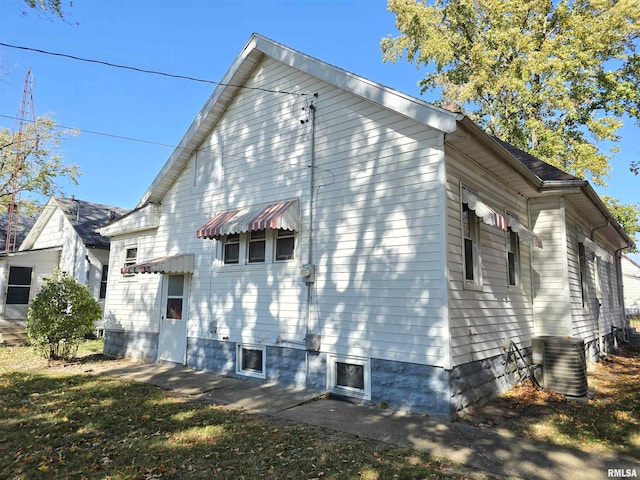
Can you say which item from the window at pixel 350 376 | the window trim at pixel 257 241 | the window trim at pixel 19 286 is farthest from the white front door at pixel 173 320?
the window trim at pixel 19 286

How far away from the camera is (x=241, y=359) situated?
8.98m

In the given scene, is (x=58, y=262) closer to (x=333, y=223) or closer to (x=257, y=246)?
(x=257, y=246)

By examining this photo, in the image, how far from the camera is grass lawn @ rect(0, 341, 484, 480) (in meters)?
4.25

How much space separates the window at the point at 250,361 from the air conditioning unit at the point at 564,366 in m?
5.70

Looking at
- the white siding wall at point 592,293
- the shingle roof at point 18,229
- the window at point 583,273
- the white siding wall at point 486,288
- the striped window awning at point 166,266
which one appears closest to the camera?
the white siding wall at point 486,288

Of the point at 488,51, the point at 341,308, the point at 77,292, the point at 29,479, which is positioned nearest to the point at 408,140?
the point at 341,308

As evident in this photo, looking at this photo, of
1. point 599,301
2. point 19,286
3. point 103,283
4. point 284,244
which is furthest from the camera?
point 103,283

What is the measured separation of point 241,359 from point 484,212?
587 cm

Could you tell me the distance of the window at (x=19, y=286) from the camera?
55.3 ft

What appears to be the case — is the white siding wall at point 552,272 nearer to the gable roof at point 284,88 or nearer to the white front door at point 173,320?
the gable roof at point 284,88

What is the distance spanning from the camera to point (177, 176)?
11.2m

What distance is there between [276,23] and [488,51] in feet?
48.4

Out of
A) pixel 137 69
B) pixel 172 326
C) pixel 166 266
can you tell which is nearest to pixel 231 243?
pixel 166 266

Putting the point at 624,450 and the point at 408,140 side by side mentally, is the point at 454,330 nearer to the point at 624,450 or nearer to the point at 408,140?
the point at 624,450
